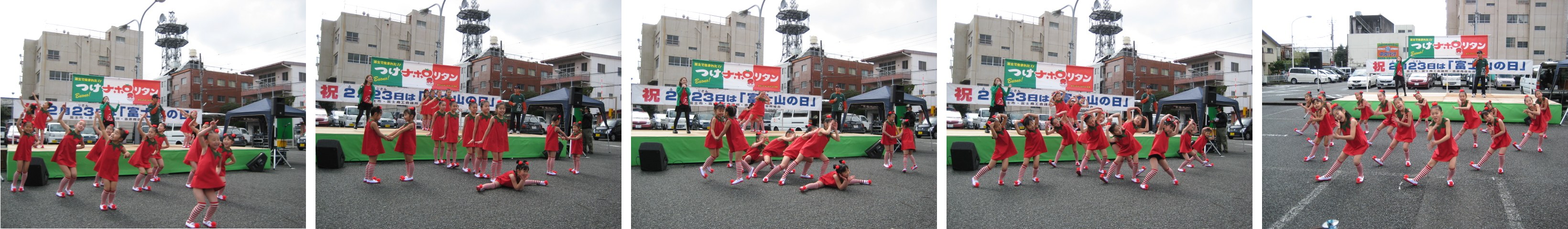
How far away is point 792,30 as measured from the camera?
518cm

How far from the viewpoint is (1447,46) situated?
5.66 metres

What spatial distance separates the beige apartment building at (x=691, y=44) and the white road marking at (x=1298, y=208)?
326 centimetres

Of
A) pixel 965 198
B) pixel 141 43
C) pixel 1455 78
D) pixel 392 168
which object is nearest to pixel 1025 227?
pixel 965 198

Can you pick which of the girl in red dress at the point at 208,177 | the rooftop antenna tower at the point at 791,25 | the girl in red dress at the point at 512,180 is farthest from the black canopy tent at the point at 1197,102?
the girl in red dress at the point at 208,177

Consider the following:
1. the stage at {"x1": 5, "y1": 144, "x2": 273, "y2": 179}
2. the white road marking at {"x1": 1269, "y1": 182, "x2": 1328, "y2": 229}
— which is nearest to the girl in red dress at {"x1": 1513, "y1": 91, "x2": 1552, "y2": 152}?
the white road marking at {"x1": 1269, "y1": 182, "x2": 1328, "y2": 229}

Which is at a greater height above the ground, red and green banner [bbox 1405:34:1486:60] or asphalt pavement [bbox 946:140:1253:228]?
red and green banner [bbox 1405:34:1486:60]

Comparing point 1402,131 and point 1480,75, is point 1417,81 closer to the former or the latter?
point 1480,75

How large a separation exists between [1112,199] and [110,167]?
6.16 m

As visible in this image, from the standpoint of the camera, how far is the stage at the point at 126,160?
5188 mm

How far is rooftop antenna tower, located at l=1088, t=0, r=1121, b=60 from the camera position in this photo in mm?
5184

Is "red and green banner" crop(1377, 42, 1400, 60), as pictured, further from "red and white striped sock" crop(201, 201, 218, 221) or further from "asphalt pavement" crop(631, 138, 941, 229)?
"red and white striped sock" crop(201, 201, 218, 221)

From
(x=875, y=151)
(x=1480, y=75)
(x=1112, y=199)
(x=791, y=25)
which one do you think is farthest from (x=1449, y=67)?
(x=791, y=25)

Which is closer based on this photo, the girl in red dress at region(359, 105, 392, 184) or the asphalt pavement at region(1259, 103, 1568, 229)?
the asphalt pavement at region(1259, 103, 1568, 229)

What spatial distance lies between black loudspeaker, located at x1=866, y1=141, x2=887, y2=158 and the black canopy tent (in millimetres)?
1753
